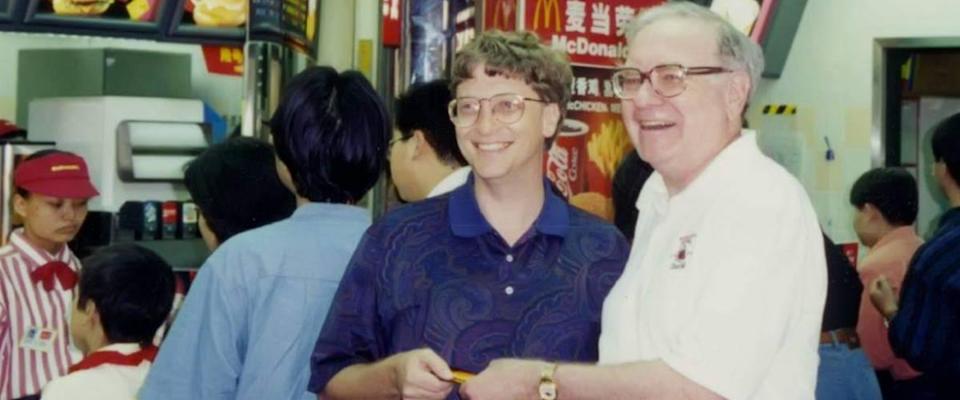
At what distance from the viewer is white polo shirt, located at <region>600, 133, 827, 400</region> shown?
2221mm

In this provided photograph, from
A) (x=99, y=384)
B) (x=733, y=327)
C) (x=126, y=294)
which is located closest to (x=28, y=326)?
(x=126, y=294)

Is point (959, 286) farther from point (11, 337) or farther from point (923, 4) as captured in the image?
point (923, 4)

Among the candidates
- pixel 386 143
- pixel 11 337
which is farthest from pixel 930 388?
pixel 11 337

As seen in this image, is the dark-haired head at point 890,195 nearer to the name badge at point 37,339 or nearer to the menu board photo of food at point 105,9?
the name badge at point 37,339

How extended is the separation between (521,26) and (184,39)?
322 cm

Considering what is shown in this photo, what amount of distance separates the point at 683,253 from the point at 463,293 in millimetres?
426

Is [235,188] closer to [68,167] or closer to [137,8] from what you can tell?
[68,167]

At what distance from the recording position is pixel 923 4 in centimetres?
864

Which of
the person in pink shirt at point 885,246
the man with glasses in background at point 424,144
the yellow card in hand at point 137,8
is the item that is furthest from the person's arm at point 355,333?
the yellow card in hand at point 137,8

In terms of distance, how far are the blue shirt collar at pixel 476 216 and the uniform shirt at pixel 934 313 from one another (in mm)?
1753

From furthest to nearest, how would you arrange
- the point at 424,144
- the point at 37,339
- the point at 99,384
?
the point at 37,339
the point at 424,144
the point at 99,384

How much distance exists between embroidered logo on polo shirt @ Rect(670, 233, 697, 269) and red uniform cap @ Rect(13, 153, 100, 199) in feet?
12.7

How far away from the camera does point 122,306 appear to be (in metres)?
3.85

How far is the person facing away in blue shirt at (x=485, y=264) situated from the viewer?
257 centimetres
